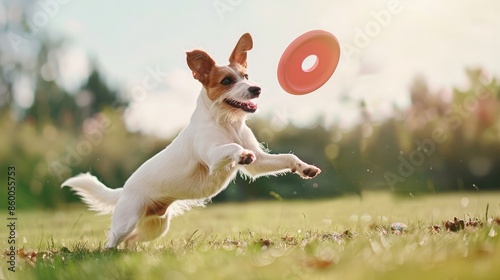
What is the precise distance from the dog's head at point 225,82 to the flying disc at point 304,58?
2.16ft

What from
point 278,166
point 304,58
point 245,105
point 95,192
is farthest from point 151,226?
point 304,58

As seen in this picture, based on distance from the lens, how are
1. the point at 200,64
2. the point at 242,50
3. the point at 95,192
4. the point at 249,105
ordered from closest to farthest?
1. the point at 249,105
2. the point at 200,64
3. the point at 242,50
4. the point at 95,192

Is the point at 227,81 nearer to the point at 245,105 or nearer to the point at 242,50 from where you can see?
the point at 245,105

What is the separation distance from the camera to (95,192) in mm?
5336

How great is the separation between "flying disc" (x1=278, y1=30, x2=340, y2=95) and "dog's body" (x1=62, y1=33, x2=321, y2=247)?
1.98 ft

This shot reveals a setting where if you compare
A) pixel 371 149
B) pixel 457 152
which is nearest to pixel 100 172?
pixel 371 149

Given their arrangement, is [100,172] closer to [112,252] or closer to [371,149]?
[371,149]

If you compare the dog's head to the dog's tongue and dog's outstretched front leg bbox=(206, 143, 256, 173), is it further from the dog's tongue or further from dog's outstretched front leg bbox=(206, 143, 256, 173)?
dog's outstretched front leg bbox=(206, 143, 256, 173)

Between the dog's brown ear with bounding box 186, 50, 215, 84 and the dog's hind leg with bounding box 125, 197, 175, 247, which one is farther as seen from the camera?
the dog's hind leg with bounding box 125, 197, 175, 247

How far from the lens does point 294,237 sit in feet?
16.5

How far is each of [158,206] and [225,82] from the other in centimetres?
119

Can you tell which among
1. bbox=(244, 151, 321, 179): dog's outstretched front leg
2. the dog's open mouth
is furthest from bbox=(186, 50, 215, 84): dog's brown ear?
bbox=(244, 151, 321, 179): dog's outstretched front leg

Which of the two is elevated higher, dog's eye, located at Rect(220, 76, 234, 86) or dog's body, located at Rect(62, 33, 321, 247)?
dog's eye, located at Rect(220, 76, 234, 86)

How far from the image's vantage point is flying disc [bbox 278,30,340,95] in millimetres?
5262
